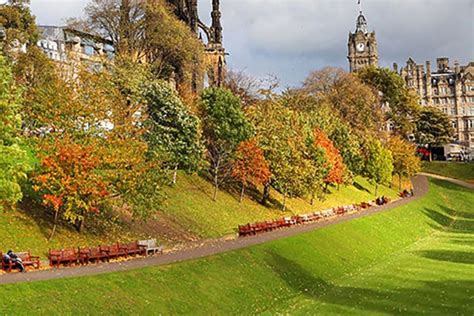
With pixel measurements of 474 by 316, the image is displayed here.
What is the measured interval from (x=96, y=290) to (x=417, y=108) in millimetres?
96896

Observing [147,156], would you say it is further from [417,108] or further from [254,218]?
[417,108]

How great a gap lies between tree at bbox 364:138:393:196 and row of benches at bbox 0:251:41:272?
60233mm

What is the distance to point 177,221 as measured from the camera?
4369 centimetres

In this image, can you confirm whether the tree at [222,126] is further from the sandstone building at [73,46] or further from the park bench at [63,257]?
the park bench at [63,257]

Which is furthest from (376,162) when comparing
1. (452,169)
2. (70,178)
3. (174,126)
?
(70,178)

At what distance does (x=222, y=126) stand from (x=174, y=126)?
5.76 metres

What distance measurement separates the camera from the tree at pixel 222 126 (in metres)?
55.2

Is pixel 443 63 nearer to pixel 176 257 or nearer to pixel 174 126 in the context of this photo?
pixel 174 126

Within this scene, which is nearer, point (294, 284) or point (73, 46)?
point (294, 284)

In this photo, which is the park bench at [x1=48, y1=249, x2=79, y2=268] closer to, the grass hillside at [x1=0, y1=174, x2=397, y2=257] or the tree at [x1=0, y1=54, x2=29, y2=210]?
the grass hillside at [x1=0, y1=174, x2=397, y2=257]

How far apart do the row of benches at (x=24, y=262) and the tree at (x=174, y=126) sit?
73.2 ft

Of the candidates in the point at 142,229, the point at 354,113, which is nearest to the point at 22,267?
the point at 142,229

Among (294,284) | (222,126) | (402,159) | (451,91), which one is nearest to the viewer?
(294,284)

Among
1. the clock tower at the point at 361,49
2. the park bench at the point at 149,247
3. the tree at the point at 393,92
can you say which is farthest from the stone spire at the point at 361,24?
the park bench at the point at 149,247
